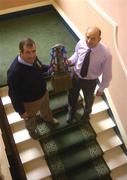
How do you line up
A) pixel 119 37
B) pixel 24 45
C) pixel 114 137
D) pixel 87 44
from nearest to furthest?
pixel 24 45, pixel 87 44, pixel 119 37, pixel 114 137

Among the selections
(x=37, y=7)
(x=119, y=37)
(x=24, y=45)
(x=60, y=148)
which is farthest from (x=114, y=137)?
(x=37, y=7)

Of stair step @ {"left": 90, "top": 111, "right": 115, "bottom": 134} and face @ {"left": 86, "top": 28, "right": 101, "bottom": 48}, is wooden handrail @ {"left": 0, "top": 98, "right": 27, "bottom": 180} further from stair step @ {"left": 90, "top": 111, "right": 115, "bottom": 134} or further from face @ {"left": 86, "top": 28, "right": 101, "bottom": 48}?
face @ {"left": 86, "top": 28, "right": 101, "bottom": 48}

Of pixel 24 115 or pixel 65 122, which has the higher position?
pixel 24 115

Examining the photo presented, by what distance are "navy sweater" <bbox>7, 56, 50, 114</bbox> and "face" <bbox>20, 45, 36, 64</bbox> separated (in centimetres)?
8

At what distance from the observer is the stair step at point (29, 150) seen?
415 centimetres

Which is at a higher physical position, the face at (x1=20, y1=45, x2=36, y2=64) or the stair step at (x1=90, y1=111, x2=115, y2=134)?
the face at (x1=20, y1=45, x2=36, y2=64)

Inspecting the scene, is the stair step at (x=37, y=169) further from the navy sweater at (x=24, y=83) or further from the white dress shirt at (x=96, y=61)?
the white dress shirt at (x=96, y=61)

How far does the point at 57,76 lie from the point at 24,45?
74 centimetres

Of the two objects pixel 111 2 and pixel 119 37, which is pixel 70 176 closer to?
pixel 119 37

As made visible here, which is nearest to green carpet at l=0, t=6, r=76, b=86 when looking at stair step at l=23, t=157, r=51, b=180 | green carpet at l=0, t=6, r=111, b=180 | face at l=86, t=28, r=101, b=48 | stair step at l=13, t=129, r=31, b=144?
green carpet at l=0, t=6, r=111, b=180

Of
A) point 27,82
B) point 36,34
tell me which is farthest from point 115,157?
point 36,34

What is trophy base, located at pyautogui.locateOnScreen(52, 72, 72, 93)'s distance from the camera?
362 centimetres

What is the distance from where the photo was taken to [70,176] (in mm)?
4203

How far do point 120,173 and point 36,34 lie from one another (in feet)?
8.47
